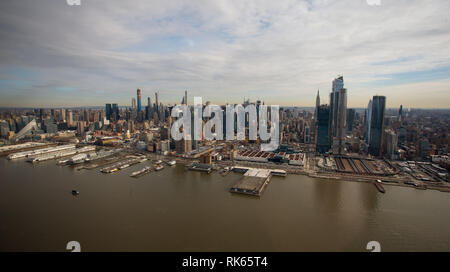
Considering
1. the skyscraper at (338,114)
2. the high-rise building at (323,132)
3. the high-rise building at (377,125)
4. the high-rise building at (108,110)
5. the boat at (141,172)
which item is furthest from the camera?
the high-rise building at (108,110)

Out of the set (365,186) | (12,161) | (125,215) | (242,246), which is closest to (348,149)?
(365,186)

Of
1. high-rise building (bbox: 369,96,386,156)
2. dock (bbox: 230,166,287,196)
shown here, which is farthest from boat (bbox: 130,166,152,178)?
high-rise building (bbox: 369,96,386,156)

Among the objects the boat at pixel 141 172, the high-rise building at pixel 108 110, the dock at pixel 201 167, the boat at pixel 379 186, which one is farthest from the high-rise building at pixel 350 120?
the high-rise building at pixel 108 110

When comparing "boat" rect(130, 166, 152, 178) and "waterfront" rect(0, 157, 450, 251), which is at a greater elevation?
"boat" rect(130, 166, 152, 178)

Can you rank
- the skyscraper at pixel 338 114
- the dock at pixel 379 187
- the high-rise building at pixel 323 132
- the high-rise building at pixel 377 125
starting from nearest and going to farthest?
the dock at pixel 379 187, the high-rise building at pixel 377 125, the skyscraper at pixel 338 114, the high-rise building at pixel 323 132

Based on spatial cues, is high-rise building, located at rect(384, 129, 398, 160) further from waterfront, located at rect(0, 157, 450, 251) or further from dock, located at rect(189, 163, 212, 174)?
dock, located at rect(189, 163, 212, 174)

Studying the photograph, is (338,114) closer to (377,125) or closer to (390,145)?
(377,125)

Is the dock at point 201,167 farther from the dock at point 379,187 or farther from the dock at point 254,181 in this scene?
the dock at point 379,187
